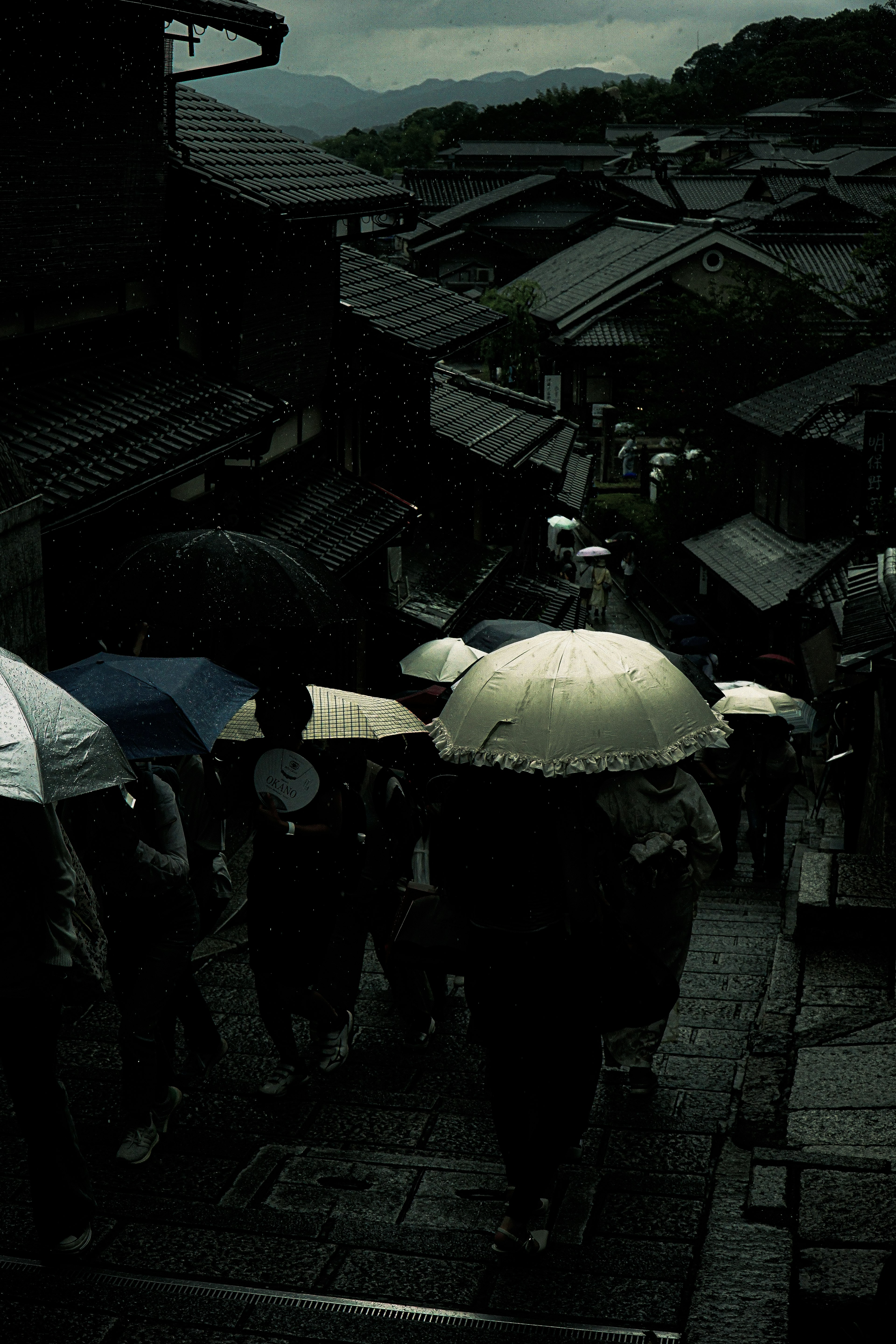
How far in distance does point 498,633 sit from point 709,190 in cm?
6287

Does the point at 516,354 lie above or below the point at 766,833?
below

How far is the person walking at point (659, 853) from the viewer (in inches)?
195

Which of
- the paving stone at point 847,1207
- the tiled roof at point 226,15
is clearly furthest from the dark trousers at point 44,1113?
the tiled roof at point 226,15

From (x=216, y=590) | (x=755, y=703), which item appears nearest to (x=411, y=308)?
(x=755, y=703)

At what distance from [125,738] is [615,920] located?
2089 mm

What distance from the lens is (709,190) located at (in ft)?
222

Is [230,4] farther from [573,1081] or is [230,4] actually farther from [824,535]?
[824,535]

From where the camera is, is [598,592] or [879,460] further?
[598,592]

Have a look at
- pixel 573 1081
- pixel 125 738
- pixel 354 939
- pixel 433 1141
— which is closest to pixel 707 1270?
pixel 573 1081

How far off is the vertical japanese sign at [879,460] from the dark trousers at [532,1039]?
598 inches

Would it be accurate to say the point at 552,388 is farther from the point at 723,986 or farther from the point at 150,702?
the point at 150,702

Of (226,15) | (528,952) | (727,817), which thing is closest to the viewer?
(528,952)

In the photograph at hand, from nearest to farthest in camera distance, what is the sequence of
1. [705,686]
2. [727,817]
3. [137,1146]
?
[137,1146]
[705,686]
[727,817]

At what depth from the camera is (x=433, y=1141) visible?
5410 mm
